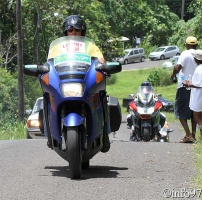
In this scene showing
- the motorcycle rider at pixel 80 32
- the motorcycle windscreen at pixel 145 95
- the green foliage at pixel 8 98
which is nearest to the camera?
the motorcycle rider at pixel 80 32

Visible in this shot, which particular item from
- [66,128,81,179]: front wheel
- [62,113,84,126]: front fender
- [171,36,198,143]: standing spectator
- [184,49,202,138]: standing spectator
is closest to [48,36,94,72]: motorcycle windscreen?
[62,113,84,126]: front fender

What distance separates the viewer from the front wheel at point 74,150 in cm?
765

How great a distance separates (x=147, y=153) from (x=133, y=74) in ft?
156

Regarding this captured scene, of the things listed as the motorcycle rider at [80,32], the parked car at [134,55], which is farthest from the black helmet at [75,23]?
the parked car at [134,55]

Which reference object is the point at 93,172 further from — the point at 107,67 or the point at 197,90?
the point at 197,90

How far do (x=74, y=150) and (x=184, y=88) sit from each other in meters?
5.19

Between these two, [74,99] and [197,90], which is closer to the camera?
[74,99]

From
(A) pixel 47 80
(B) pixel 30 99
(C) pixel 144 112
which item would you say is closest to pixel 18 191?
(A) pixel 47 80

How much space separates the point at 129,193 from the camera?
6.92m

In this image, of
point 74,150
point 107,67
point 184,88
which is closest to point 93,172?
point 74,150

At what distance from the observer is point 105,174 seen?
8.24 meters

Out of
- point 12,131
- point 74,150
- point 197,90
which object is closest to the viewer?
point 74,150

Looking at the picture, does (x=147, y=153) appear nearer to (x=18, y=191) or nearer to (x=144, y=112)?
(x=18, y=191)

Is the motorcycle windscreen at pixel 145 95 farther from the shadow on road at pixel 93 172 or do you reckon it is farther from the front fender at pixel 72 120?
the front fender at pixel 72 120
